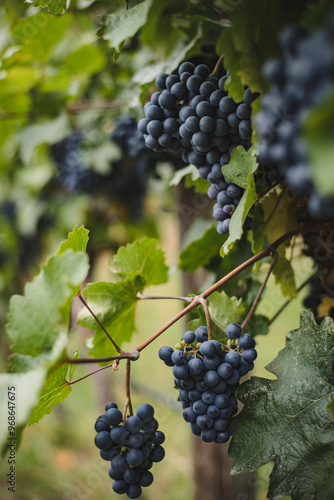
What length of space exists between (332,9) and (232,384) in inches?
20.5

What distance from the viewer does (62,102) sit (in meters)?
1.76

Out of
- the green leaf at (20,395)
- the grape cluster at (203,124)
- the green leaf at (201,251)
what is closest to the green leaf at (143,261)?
the green leaf at (201,251)

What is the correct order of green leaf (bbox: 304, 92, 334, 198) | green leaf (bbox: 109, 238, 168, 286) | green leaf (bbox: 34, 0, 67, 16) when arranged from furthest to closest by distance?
1. green leaf (bbox: 109, 238, 168, 286)
2. green leaf (bbox: 34, 0, 67, 16)
3. green leaf (bbox: 304, 92, 334, 198)

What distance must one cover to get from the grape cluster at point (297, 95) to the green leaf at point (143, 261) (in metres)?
0.49

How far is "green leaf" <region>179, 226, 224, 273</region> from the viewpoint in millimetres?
1025

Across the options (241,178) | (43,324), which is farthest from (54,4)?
(43,324)

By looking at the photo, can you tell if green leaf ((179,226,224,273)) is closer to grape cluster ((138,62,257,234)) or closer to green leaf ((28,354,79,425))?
grape cluster ((138,62,257,234))

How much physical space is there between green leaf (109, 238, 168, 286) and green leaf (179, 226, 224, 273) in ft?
0.38

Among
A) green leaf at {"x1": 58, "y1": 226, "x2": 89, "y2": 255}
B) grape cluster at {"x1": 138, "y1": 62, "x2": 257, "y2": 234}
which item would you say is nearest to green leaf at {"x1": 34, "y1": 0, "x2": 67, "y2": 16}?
grape cluster at {"x1": 138, "y1": 62, "x2": 257, "y2": 234}

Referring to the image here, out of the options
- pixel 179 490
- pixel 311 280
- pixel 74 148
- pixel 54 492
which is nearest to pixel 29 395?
pixel 311 280

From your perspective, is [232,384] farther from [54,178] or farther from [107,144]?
[54,178]

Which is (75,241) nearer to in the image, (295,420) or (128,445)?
(128,445)

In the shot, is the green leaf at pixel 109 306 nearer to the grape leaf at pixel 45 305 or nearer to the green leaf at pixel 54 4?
the grape leaf at pixel 45 305

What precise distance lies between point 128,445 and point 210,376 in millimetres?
173
